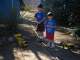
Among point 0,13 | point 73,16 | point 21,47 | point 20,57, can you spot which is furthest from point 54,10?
point 20,57

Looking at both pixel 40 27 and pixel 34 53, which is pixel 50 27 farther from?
pixel 40 27

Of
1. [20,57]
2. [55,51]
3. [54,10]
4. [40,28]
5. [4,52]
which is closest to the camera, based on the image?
[20,57]

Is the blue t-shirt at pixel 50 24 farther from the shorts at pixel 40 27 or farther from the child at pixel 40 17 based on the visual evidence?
the shorts at pixel 40 27

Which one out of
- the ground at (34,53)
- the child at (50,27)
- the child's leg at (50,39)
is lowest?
the ground at (34,53)

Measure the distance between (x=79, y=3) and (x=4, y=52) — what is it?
7.94 meters

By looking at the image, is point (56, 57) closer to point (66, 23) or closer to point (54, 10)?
point (66, 23)

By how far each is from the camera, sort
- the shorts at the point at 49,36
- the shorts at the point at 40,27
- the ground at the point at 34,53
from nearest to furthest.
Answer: the ground at the point at 34,53, the shorts at the point at 49,36, the shorts at the point at 40,27

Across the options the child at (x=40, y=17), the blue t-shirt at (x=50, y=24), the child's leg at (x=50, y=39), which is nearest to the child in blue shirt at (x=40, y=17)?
the child at (x=40, y=17)

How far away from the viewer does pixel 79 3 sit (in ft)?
52.5

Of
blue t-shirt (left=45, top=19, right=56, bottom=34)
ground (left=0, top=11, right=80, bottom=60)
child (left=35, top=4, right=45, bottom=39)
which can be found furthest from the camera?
child (left=35, top=4, right=45, bottom=39)

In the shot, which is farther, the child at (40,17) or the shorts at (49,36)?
the child at (40,17)

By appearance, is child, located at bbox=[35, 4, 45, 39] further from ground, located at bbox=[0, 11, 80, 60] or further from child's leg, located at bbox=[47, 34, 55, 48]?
child's leg, located at bbox=[47, 34, 55, 48]

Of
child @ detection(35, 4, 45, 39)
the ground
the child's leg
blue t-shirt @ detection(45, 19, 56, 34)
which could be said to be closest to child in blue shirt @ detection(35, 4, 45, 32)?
child @ detection(35, 4, 45, 39)

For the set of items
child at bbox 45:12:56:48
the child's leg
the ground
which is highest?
child at bbox 45:12:56:48
